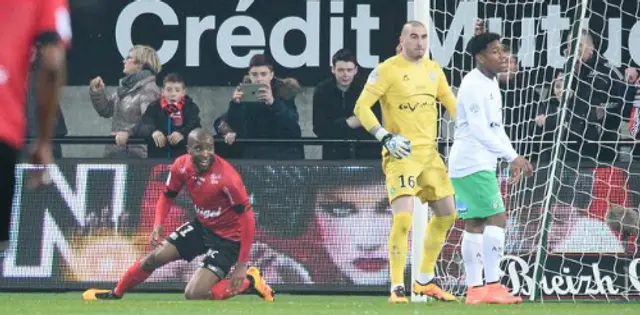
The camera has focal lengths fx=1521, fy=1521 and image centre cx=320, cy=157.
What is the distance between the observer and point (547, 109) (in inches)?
472

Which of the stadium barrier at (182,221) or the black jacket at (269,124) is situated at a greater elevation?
the black jacket at (269,124)

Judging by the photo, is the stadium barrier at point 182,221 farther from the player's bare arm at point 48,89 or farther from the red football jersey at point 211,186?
the player's bare arm at point 48,89

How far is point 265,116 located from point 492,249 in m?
3.16

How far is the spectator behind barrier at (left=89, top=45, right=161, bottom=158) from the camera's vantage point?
43.0ft

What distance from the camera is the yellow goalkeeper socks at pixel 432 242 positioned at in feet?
34.0

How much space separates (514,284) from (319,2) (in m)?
4.02

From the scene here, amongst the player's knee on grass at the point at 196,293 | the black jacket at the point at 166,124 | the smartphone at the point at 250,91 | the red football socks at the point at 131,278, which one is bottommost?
the player's knee on grass at the point at 196,293

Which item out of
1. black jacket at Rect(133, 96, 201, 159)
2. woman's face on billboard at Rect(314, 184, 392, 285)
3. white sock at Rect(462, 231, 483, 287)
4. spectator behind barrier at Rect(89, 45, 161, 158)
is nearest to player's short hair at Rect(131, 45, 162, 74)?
spectator behind barrier at Rect(89, 45, 161, 158)

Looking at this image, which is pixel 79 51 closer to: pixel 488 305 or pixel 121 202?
pixel 121 202

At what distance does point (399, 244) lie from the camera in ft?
33.7

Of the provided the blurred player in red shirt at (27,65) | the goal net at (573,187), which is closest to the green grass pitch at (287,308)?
the goal net at (573,187)

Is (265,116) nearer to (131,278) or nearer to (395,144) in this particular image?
(131,278)

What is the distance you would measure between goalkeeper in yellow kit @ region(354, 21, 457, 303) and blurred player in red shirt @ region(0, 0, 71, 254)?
5276 mm

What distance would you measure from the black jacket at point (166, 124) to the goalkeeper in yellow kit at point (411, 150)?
2589mm
